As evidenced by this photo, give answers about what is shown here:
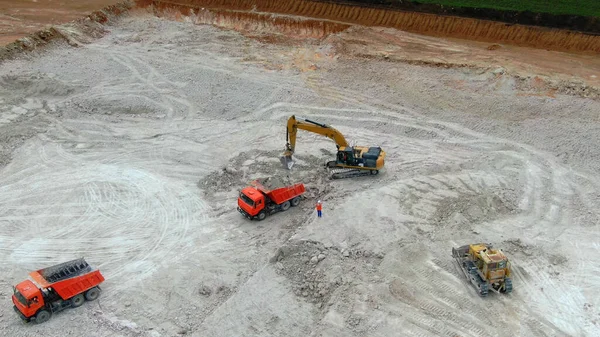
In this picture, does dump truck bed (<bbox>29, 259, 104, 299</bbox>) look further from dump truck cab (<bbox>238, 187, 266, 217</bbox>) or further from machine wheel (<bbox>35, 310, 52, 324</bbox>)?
dump truck cab (<bbox>238, 187, 266, 217</bbox>)

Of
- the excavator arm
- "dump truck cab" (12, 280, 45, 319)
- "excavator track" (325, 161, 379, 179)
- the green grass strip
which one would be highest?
the green grass strip

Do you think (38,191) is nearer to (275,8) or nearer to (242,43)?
(242,43)

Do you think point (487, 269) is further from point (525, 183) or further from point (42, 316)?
point (42, 316)

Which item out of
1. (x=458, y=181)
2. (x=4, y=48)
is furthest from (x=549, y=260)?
(x=4, y=48)

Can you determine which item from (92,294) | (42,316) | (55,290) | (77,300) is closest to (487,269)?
(92,294)

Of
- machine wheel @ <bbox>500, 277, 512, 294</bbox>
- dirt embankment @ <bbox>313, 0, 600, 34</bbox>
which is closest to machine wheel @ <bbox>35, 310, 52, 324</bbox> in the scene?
machine wheel @ <bbox>500, 277, 512, 294</bbox>

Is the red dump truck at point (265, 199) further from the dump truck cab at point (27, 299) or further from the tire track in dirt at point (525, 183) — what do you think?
the dump truck cab at point (27, 299)

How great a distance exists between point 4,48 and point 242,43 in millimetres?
13200

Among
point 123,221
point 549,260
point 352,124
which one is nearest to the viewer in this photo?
point 549,260

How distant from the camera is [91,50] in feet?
102

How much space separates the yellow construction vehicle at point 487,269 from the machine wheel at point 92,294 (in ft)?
35.3

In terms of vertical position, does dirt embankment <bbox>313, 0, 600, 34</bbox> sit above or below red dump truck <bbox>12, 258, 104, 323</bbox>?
above

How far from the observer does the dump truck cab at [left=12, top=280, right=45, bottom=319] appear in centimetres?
1434

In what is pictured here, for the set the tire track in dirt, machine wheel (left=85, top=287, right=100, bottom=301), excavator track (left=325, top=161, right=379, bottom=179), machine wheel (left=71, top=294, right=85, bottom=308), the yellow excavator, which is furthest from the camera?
excavator track (left=325, top=161, right=379, bottom=179)
